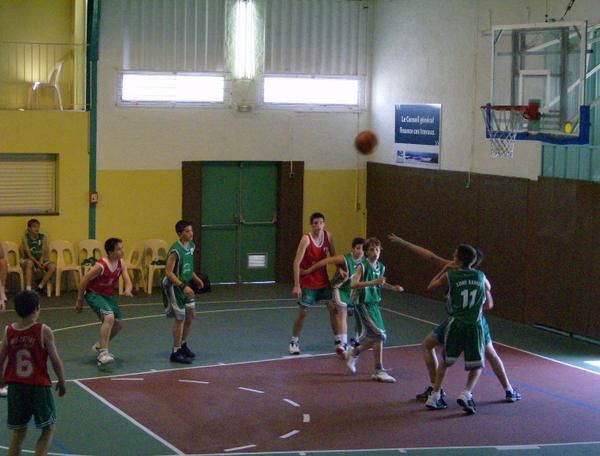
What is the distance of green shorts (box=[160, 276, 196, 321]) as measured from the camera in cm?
1427

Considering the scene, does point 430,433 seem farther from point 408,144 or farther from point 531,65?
point 408,144

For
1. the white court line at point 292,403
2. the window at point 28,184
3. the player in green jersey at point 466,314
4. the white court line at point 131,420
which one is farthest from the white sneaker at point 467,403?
the window at point 28,184

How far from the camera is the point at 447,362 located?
1198cm

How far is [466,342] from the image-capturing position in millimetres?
11898

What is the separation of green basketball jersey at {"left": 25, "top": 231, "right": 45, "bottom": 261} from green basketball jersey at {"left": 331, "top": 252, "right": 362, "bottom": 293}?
725 cm

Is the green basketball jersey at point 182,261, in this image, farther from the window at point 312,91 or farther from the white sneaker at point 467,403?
the window at point 312,91

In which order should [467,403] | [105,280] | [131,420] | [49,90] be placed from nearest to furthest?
[131,420], [467,403], [105,280], [49,90]

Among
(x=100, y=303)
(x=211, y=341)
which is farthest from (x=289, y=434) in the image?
(x=211, y=341)

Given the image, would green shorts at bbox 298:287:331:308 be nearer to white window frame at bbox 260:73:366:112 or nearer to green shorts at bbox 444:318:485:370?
green shorts at bbox 444:318:485:370

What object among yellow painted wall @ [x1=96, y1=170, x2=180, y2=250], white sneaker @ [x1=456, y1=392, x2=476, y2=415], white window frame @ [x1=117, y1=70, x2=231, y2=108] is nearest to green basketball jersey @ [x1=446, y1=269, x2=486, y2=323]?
white sneaker @ [x1=456, y1=392, x2=476, y2=415]

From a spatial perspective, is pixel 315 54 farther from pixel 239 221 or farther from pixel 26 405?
pixel 26 405

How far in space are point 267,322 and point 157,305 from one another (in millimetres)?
2351

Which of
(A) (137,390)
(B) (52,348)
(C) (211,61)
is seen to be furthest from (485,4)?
(B) (52,348)

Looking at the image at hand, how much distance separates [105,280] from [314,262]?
2870mm
